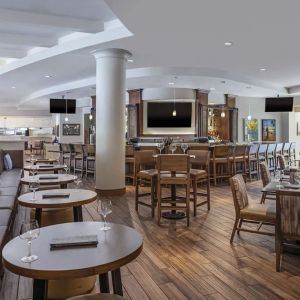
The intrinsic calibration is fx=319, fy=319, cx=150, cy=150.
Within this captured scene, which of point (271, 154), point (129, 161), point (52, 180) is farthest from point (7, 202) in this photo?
point (271, 154)

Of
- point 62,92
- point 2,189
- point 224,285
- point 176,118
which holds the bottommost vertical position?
point 224,285

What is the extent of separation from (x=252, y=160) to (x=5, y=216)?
293 inches

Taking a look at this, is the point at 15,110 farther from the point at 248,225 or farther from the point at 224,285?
the point at 224,285

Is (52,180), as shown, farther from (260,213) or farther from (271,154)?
(271,154)

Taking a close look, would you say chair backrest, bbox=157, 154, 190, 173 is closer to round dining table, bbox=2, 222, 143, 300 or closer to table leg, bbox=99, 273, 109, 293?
round dining table, bbox=2, 222, 143, 300

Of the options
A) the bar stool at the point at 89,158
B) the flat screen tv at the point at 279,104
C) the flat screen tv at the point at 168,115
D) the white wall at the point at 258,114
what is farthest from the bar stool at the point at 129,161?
the white wall at the point at 258,114

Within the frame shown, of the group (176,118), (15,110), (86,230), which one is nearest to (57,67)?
(176,118)

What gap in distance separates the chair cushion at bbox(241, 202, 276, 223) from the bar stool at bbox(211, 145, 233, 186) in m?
4.46

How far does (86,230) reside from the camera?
2246 millimetres

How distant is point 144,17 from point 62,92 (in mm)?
7695

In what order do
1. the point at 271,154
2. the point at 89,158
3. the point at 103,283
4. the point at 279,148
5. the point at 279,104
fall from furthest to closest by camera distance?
the point at 279,104, the point at 279,148, the point at 271,154, the point at 89,158, the point at 103,283

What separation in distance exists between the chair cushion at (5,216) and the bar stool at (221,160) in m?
5.68

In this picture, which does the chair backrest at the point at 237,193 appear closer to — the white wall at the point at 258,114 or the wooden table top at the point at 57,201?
the wooden table top at the point at 57,201

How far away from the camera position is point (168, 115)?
11.9m
